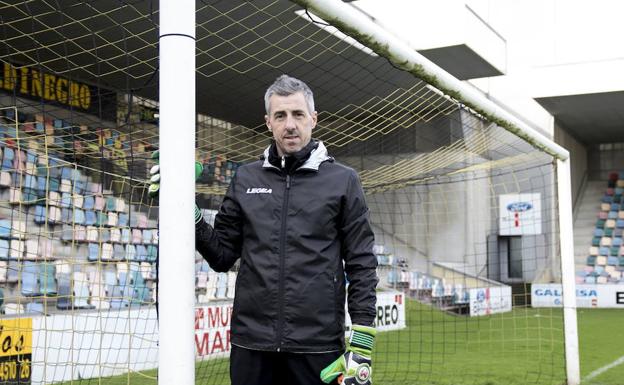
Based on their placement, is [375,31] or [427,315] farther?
[427,315]

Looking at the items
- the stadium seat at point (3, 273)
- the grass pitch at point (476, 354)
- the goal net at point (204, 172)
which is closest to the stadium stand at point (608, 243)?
the goal net at point (204, 172)

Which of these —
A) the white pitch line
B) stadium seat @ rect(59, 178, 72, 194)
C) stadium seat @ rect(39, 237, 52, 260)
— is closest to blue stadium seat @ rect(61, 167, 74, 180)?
stadium seat @ rect(59, 178, 72, 194)

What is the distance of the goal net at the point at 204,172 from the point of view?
256 inches

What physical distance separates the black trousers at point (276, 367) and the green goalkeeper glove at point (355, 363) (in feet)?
0.12

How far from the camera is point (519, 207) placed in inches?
711

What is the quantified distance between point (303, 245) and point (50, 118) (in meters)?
9.65

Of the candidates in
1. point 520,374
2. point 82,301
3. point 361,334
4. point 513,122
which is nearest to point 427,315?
point 520,374

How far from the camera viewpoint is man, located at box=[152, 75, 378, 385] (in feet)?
7.08

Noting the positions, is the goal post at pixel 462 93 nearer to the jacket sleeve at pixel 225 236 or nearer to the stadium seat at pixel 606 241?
the jacket sleeve at pixel 225 236

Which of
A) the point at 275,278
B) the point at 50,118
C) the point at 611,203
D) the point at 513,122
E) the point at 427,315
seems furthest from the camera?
the point at 611,203

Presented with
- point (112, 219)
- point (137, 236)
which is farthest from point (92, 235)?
point (112, 219)

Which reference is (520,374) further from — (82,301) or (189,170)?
(189,170)

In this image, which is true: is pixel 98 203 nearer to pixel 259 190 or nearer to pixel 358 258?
pixel 259 190

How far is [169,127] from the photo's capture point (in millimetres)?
2207
